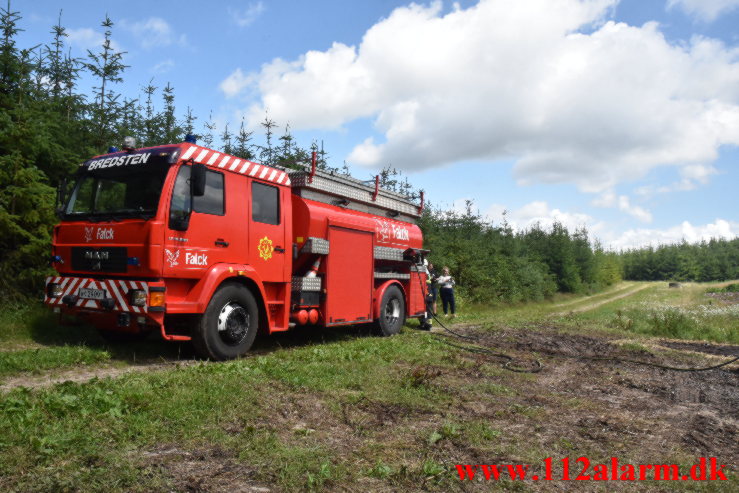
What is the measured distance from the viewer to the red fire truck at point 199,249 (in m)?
7.00

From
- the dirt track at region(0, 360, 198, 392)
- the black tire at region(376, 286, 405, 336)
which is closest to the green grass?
the dirt track at region(0, 360, 198, 392)

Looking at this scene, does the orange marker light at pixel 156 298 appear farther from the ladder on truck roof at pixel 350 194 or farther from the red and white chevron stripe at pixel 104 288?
the ladder on truck roof at pixel 350 194

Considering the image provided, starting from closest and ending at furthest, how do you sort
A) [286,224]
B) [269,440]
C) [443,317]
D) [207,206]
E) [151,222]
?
[269,440]
[151,222]
[207,206]
[286,224]
[443,317]

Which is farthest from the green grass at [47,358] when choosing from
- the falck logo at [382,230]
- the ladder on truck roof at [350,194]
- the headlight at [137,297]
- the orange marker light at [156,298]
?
the falck logo at [382,230]

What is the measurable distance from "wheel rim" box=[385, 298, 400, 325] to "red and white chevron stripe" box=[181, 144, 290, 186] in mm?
4239

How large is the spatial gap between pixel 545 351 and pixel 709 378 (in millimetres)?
2811

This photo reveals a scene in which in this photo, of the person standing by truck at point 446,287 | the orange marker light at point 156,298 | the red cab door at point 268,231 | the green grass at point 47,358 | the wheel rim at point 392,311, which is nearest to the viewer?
the green grass at point 47,358

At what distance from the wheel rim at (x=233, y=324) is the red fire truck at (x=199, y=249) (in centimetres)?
2

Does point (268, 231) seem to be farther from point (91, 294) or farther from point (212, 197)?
point (91, 294)

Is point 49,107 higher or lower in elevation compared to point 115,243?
higher

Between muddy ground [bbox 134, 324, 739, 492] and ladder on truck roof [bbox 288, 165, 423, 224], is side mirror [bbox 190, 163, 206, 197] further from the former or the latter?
Answer: muddy ground [bbox 134, 324, 739, 492]

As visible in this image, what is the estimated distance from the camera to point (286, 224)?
8945mm

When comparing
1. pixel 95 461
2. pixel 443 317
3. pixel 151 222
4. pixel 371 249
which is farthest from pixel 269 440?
pixel 443 317

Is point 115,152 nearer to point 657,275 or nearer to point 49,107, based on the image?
point 49,107
